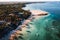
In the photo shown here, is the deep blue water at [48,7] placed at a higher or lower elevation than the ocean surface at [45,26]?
higher

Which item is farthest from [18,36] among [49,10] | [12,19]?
[49,10]

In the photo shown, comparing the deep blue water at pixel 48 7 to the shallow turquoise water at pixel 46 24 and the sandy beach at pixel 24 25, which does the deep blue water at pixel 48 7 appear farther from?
the sandy beach at pixel 24 25

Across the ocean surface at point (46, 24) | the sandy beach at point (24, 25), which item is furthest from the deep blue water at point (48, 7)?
the sandy beach at point (24, 25)

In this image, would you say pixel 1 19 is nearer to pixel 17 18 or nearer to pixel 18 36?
pixel 17 18

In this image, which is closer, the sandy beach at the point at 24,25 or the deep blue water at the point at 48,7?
the sandy beach at the point at 24,25

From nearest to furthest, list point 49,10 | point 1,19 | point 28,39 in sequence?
point 28,39
point 1,19
point 49,10

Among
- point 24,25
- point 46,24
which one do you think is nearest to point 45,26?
point 46,24

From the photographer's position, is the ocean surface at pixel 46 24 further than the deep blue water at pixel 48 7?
No

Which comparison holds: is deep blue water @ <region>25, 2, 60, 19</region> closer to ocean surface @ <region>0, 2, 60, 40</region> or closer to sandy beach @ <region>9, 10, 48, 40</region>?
ocean surface @ <region>0, 2, 60, 40</region>

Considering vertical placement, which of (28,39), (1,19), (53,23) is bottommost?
(28,39)
